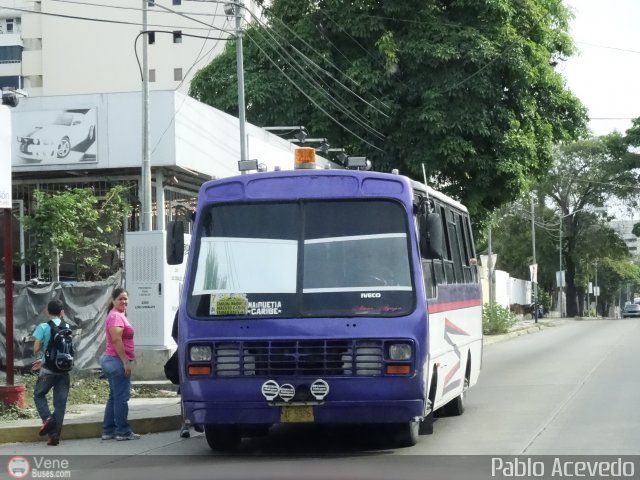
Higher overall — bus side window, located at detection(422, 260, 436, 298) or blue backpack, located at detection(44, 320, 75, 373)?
bus side window, located at detection(422, 260, 436, 298)

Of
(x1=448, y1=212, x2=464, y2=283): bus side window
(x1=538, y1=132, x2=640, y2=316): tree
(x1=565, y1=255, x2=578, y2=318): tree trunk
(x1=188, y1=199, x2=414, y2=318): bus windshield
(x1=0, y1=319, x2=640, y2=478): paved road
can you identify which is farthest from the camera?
(x1=565, y1=255, x2=578, y2=318): tree trunk

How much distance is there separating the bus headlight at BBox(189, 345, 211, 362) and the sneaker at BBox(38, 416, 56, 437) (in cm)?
259

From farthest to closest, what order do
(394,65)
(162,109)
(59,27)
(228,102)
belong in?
(59,27), (228,102), (394,65), (162,109)

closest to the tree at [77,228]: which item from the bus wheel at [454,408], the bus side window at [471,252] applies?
the bus side window at [471,252]

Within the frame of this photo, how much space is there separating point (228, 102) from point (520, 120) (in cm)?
963

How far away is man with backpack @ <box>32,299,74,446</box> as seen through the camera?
1294 cm

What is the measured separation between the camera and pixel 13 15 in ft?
235

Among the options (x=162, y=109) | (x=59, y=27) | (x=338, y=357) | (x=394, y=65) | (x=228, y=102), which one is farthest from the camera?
(x=59, y=27)

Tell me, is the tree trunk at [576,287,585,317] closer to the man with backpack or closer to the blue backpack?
the man with backpack

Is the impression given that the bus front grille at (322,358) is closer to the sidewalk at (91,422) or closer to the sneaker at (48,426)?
the sneaker at (48,426)

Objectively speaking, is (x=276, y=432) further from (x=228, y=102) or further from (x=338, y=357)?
(x=228, y=102)

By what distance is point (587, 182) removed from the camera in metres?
79.7

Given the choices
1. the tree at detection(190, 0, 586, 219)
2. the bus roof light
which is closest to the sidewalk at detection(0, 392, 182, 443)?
the bus roof light

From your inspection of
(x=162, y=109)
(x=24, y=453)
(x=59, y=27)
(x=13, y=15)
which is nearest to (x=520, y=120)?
(x=162, y=109)
